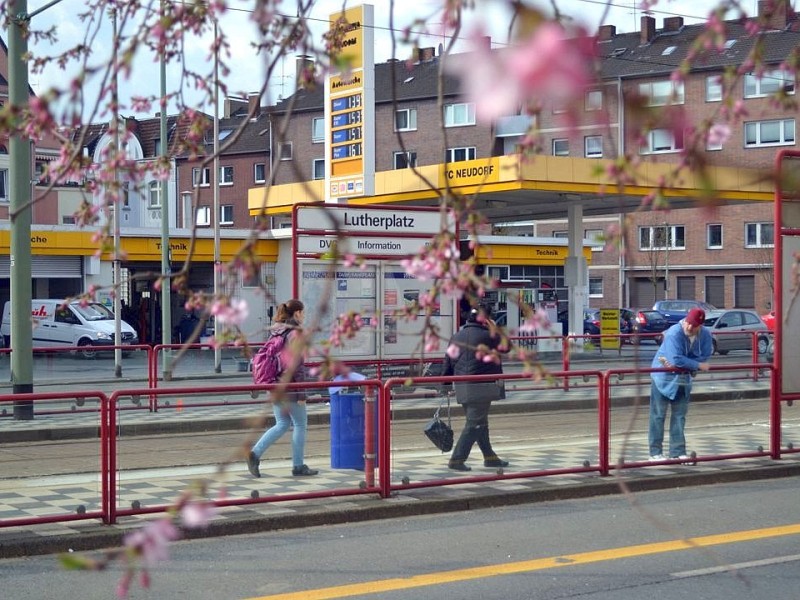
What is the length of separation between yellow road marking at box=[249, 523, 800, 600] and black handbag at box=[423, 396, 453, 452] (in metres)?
2.94

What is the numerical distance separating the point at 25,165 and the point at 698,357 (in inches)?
361

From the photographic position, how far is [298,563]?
8484 mm

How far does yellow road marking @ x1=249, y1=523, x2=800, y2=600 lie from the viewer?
7426 mm

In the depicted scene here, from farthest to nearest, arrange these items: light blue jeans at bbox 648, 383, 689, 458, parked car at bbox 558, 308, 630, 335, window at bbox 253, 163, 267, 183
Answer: window at bbox 253, 163, 267, 183, parked car at bbox 558, 308, 630, 335, light blue jeans at bbox 648, 383, 689, 458

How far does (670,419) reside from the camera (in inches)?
502

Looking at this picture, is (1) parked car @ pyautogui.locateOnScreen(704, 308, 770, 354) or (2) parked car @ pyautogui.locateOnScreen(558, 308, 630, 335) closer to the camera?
(1) parked car @ pyautogui.locateOnScreen(704, 308, 770, 354)

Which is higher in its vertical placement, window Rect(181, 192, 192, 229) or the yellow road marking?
window Rect(181, 192, 192, 229)

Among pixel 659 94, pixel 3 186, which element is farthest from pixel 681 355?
pixel 3 186

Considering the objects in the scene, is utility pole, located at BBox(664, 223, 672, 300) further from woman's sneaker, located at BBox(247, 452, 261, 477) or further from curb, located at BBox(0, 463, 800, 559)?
woman's sneaker, located at BBox(247, 452, 261, 477)

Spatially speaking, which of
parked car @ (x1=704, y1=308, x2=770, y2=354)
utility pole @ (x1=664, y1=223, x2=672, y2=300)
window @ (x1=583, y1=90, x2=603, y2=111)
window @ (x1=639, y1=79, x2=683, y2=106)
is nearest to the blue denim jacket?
window @ (x1=639, y1=79, x2=683, y2=106)

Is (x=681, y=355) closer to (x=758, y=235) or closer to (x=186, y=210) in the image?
(x=186, y=210)

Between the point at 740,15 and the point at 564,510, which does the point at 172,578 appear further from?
the point at 740,15

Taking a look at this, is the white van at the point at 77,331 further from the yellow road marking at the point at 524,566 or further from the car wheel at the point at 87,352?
the yellow road marking at the point at 524,566

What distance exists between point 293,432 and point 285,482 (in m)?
0.45
